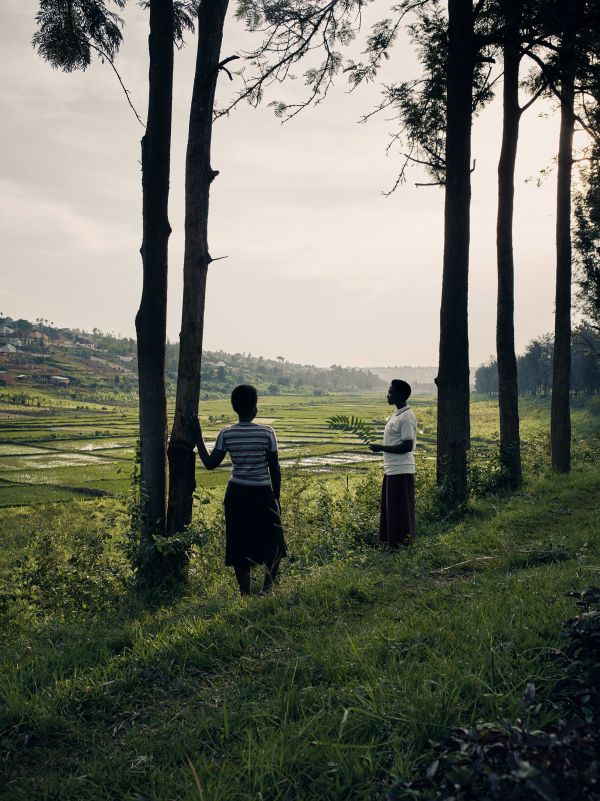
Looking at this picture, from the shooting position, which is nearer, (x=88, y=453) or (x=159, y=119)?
(x=159, y=119)

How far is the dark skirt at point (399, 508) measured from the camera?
6652 mm

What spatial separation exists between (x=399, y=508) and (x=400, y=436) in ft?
2.90

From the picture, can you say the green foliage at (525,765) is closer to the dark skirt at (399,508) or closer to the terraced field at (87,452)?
the dark skirt at (399,508)

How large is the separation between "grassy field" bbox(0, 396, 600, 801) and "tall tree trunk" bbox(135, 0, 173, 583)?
0.96m

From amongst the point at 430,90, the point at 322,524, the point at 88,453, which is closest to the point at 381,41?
the point at 430,90

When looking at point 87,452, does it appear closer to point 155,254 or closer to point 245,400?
point 155,254

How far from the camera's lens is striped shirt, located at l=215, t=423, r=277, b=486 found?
514 cm

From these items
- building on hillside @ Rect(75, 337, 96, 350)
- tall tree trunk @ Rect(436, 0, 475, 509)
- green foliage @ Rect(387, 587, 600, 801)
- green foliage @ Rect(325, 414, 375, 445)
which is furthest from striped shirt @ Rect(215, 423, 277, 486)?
building on hillside @ Rect(75, 337, 96, 350)

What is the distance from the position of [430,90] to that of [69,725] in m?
11.8

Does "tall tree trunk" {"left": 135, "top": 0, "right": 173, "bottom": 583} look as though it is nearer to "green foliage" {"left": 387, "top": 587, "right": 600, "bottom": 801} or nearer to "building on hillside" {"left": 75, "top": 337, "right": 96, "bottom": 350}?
"green foliage" {"left": 387, "top": 587, "right": 600, "bottom": 801}

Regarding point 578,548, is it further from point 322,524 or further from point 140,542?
point 140,542

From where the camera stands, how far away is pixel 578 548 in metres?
5.80

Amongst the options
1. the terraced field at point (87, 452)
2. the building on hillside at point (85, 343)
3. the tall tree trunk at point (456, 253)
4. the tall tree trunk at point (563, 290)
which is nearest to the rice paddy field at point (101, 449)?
the terraced field at point (87, 452)

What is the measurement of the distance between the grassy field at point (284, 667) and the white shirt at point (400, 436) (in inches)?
35.3
